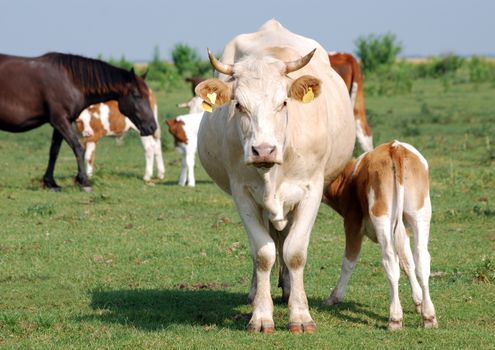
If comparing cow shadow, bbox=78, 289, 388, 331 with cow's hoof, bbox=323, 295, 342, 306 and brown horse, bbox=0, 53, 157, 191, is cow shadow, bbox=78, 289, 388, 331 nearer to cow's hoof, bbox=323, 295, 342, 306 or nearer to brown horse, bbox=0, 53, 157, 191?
cow's hoof, bbox=323, 295, 342, 306

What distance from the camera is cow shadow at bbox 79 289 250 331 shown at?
7.72 m

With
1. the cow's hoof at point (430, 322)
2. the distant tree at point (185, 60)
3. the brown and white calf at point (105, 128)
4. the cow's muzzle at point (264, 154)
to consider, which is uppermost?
the cow's muzzle at point (264, 154)

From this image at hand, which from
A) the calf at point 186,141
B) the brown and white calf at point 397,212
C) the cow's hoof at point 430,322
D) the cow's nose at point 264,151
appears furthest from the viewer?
the calf at point 186,141

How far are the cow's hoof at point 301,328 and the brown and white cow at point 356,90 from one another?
918cm

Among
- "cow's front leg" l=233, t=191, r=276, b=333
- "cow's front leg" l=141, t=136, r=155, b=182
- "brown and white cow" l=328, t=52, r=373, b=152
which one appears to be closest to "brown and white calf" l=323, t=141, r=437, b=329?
"cow's front leg" l=233, t=191, r=276, b=333

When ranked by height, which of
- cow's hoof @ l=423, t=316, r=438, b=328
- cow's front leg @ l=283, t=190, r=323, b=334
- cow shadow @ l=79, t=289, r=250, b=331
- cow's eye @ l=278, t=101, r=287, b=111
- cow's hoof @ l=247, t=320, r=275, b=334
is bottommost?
cow shadow @ l=79, t=289, r=250, b=331

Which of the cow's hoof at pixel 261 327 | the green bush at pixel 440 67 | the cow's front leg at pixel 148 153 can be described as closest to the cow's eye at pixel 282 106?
the cow's hoof at pixel 261 327

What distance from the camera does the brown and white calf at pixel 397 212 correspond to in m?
7.47

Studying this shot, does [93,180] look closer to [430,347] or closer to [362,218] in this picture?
[362,218]

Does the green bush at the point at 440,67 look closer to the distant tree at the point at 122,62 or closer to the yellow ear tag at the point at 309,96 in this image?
the distant tree at the point at 122,62

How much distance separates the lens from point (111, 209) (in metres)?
13.5

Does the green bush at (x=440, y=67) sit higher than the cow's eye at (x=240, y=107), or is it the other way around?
the cow's eye at (x=240, y=107)

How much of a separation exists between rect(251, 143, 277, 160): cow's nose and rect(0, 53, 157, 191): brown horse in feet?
30.5

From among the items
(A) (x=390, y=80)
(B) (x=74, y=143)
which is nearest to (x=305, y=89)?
(B) (x=74, y=143)
